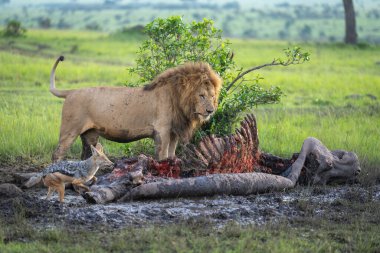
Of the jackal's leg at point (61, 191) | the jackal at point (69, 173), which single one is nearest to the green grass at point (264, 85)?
the jackal at point (69, 173)

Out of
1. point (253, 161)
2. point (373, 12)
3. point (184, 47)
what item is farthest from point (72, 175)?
point (373, 12)

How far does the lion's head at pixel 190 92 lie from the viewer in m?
8.30

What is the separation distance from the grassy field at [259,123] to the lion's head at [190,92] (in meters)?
1.39

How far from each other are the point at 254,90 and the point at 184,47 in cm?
96

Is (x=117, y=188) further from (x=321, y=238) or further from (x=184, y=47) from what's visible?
(x=184, y=47)

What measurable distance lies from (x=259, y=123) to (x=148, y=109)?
374 cm

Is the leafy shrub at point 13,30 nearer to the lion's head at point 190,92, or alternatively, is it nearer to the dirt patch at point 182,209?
the lion's head at point 190,92

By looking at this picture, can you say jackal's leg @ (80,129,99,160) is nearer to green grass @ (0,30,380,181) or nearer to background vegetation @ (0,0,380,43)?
green grass @ (0,30,380,181)

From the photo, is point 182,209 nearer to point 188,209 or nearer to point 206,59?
point 188,209

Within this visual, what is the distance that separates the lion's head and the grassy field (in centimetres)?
139

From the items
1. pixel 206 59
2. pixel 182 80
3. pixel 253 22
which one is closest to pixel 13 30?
pixel 206 59

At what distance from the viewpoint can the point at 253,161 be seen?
870 cm

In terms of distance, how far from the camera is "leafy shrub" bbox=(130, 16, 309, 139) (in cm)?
941

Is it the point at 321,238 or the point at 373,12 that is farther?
the point at 373,12
